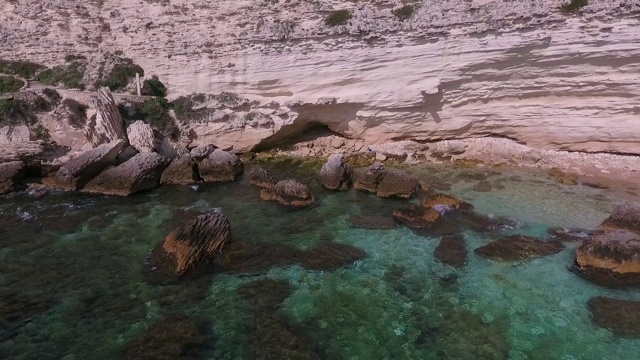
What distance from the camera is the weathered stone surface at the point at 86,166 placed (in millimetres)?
18422

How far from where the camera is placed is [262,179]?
758 inches

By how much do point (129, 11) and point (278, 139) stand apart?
13495 mm

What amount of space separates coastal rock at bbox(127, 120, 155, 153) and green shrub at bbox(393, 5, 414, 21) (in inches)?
551

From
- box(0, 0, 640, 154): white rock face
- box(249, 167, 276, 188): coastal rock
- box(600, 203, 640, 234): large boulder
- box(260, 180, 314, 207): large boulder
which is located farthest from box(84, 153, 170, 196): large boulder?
box(600, 203, 640, 234): large boulder

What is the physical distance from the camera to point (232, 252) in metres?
12.9

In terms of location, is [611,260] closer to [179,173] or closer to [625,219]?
[625,219]

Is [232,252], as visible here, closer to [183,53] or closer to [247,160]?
[247,160]

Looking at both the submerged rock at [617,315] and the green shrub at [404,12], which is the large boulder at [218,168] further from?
the submerged rock at [617,315]

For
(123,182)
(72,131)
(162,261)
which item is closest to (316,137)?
(123,182)

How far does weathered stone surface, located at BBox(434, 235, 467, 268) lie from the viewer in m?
12.9

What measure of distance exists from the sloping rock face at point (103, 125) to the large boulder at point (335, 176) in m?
10.5

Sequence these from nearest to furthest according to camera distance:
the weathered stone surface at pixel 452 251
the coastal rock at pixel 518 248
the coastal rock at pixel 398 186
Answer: the weathered stone surface at pixel 452 251 → the coastal rock at pixel 518 248 → the coastal rock at pixel 398 186

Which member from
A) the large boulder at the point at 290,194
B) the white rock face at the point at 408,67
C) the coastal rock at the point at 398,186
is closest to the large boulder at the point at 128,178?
the large boulder at the point at 290,194

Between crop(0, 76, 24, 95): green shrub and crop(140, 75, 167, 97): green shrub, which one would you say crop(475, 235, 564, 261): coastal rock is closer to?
crop(140, 75, 167, 97): green shrub
